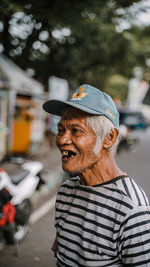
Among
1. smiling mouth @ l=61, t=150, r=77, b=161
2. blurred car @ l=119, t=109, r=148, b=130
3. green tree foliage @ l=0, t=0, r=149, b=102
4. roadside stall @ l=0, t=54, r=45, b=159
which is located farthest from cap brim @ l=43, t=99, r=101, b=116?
blurred car @ l=119, t=109, r=148, b=130

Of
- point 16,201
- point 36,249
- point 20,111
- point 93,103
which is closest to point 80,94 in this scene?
point 93,103

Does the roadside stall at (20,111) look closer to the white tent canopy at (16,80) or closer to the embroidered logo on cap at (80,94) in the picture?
the white tent canopy at (16,80)

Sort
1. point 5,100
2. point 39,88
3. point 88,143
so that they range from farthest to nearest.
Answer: point 39,88
point 5,100
point 88,143

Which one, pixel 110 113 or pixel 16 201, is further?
pixel 16 201

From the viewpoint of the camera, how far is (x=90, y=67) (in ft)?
50.5

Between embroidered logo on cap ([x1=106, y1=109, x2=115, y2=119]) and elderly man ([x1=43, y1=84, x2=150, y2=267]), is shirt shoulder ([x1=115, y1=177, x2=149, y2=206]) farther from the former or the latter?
embroidered logo on cap ([x1=106, y1=109, x2=115, y2=119])

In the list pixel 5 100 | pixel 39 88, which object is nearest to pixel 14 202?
pixel 5 100

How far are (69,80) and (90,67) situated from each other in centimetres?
147

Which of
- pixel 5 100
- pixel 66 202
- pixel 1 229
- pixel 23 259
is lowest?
pixel 23 259

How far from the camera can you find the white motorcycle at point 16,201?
319cm

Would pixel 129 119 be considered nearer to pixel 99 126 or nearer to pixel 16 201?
pixel 16 201

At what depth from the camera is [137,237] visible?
114cm

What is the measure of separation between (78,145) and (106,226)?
15.4 inches

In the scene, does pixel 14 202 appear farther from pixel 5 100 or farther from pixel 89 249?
pixel 5 100
